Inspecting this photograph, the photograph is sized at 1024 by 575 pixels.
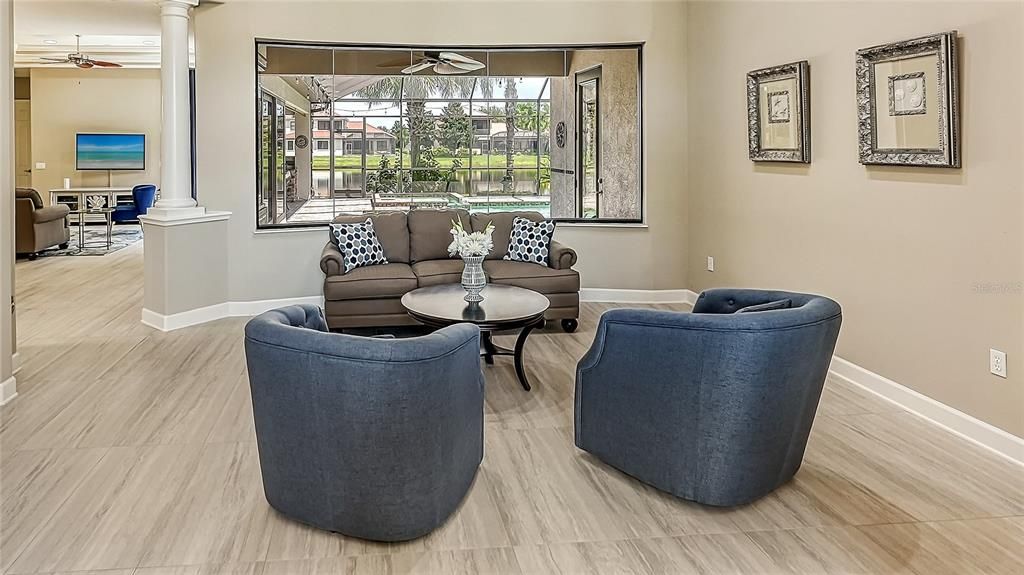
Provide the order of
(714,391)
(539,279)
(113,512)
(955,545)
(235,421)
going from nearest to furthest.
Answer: (955,545) < (714,391) < (113,512) < (235,421) < (539,279)

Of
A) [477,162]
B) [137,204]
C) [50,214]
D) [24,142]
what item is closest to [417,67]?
[477,162]

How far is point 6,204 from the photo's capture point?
4.04m

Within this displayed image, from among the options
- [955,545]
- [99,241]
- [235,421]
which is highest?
[99,241]

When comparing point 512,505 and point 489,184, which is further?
point 489,184

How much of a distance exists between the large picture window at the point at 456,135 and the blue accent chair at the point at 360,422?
4464 millimetres

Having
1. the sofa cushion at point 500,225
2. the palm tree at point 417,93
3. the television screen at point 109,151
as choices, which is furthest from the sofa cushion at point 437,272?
the television screen at point 109,151

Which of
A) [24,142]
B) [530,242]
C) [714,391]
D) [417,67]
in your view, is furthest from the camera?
[24,142]

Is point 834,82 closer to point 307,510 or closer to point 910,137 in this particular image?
point 910,137

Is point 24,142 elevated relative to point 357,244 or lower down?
elevated

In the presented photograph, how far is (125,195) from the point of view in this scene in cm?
1388

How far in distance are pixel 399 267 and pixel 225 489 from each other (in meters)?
3.09

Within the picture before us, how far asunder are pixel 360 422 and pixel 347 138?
5003 millimetres

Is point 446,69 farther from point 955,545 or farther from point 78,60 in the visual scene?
point 78,60

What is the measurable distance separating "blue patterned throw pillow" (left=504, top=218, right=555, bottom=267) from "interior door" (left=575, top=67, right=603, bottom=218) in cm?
94
